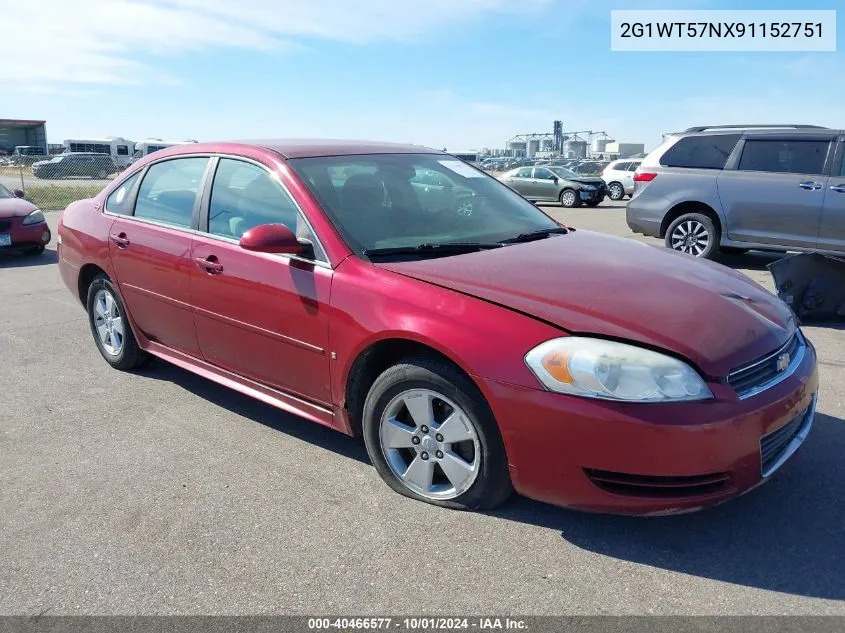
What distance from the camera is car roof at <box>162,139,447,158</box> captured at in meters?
3.95

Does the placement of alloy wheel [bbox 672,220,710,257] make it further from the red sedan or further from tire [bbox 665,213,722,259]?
the red sedan

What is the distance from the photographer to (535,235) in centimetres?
394

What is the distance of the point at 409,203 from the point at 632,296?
1.38 m

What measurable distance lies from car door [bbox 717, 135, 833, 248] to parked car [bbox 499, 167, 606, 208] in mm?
13525

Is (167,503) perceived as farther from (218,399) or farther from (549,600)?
(549,600)

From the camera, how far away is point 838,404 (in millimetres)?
4297

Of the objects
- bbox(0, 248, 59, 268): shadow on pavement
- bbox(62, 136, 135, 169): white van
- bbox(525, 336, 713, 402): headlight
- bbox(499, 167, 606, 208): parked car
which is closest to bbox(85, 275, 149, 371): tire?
bbox(525, 336, 713, 402): headlight

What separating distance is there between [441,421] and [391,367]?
319mm

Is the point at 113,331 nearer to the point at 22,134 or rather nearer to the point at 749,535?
the point at 749,535

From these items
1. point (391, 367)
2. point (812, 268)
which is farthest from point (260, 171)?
point (812, 268)

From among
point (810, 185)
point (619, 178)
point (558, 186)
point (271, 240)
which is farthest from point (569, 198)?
point (271, 240)

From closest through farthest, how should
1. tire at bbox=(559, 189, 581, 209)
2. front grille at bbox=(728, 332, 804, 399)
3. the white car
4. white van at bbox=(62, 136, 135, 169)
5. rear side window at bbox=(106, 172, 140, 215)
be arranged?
front grille at bbox=(728, 332, 804, 399) < rear side window at bbox=(106, 172, 140, 215) < tire at bbox=(559, 189, 581, 209) < the white car < white van at bbox=(62, 136, 135, 169)

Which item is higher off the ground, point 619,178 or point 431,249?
point 619,178

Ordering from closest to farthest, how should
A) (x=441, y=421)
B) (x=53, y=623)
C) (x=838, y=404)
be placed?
(x=53, y=623) → (x=441, y=421) → (x=838, y=404)
